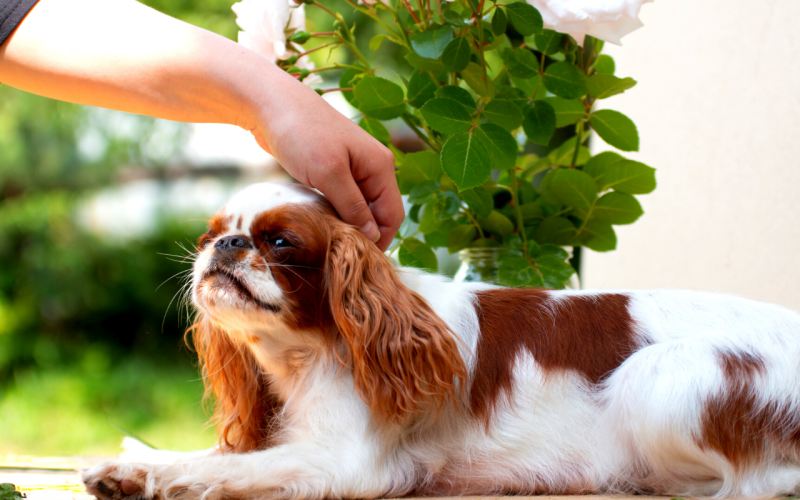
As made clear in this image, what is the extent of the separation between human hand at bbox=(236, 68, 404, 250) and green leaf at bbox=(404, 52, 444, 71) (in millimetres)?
293

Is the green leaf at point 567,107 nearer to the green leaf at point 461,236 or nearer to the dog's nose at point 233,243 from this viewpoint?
the green leaf at point 461,236

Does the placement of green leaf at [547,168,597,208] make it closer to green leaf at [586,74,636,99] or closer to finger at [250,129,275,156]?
green leaf at [586,74,636,99]

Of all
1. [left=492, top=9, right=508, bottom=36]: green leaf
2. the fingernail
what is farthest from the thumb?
[left=492, top=9, right=508, bottom=36]: green leaf

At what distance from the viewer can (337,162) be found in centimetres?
123

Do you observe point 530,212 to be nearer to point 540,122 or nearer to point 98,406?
point 540,122

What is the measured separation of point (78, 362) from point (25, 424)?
0.73 metres

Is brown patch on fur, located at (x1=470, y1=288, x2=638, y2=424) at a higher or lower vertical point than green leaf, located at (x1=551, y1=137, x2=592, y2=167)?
lower


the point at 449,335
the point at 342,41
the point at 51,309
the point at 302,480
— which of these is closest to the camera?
the point at 302,480

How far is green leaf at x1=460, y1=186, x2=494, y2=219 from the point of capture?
150 cm

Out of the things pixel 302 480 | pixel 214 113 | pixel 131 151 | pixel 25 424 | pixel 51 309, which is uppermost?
pixel 214 113

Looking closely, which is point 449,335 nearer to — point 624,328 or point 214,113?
point 624,328

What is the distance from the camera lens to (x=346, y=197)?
1.28 meters

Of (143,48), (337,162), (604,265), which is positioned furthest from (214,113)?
(604,265)

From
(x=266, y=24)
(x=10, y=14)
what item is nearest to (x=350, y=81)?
(x=266, y=24)
